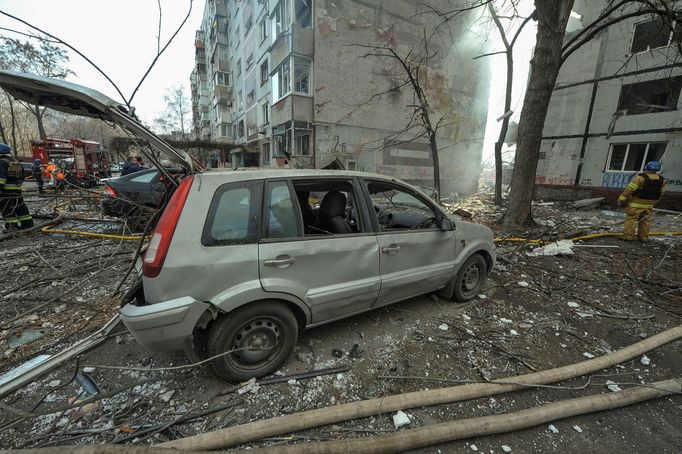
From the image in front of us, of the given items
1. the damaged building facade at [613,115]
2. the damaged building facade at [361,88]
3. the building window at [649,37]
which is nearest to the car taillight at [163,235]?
the damaged building facade at [361,88]

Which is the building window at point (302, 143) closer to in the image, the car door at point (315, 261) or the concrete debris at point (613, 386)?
the car door at point (315, 261)

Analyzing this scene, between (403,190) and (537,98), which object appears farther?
(537,98)

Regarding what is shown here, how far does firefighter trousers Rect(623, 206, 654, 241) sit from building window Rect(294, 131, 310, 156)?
38.4ft

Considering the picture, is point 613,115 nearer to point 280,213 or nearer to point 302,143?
point 302,143

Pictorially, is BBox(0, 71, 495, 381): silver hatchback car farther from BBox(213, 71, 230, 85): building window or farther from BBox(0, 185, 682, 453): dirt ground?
BBox(213, 71, 230, 85): building window

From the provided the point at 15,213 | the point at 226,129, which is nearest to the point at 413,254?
the point at 15,213

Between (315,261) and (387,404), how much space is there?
1.18 meters

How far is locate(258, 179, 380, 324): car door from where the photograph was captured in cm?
223

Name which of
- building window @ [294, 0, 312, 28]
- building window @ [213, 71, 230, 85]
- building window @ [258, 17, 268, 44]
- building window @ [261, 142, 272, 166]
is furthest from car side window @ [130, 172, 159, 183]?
building window @ [213, 71, 230, 85]

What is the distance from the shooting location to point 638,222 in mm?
6102

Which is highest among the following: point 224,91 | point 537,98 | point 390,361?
point 224,91

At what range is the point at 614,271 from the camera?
15.9ft

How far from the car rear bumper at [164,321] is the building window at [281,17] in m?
14.9

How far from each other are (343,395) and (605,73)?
17608 mm
